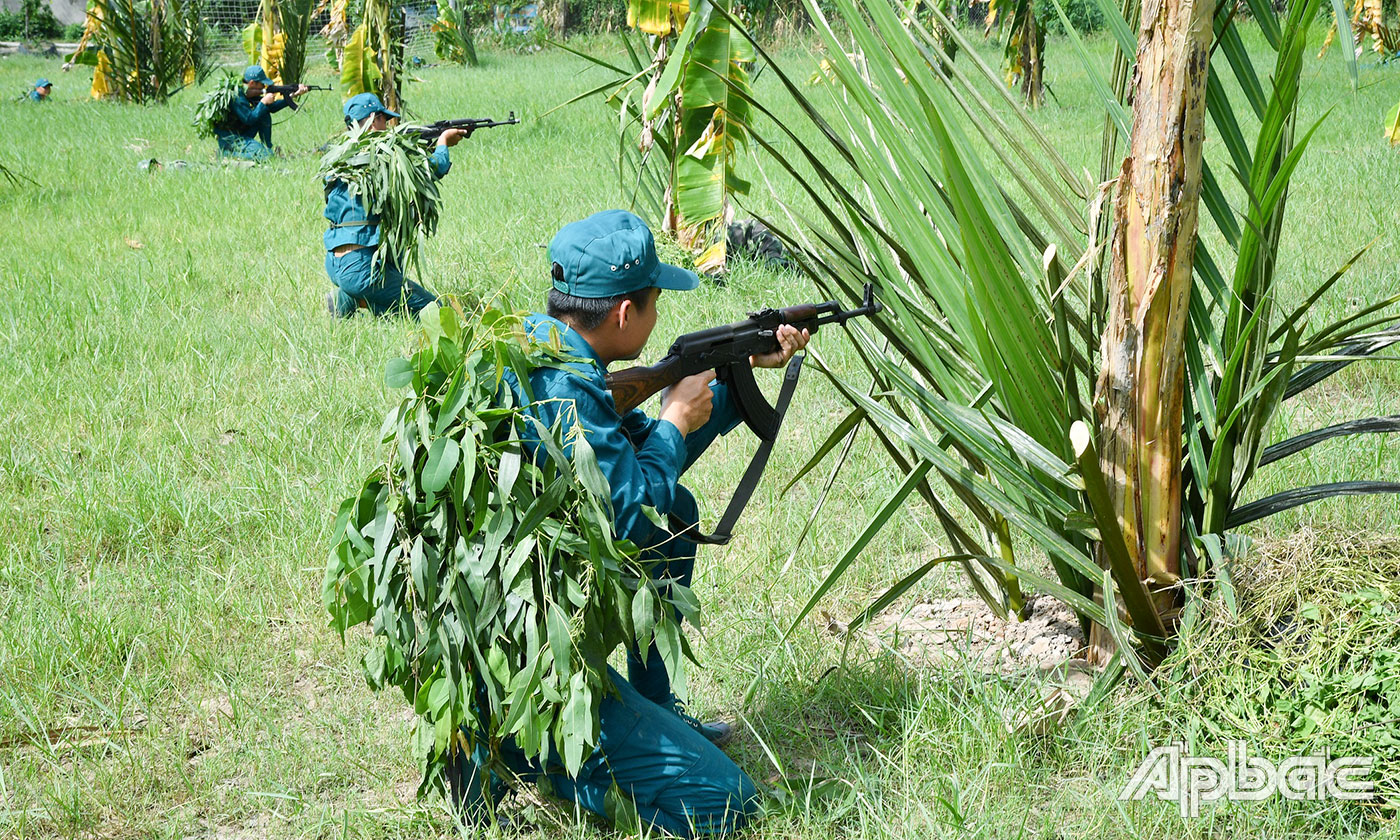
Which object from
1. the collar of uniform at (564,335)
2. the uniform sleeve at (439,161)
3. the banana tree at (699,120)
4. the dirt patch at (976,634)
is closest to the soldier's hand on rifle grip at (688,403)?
the collar of uniform at (564,335)

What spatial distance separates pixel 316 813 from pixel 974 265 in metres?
1.81

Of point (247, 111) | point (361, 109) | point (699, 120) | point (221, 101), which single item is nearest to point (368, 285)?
point (361, 109)

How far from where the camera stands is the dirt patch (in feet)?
8.74

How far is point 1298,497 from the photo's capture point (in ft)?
7.52

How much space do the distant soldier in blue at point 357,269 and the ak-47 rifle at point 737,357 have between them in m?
3.75

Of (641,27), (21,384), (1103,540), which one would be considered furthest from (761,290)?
(1103,540)

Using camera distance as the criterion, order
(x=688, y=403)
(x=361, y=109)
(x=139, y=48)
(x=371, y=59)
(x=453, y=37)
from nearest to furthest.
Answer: (x=688, y=403) < (x=361, y=109) < (x=371, y=59) < (x=139, y=48) < (x=453, y=37)

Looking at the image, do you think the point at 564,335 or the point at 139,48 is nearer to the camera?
Result: the point at 564,335

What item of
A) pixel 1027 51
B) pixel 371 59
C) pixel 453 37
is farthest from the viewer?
pixel 453 37

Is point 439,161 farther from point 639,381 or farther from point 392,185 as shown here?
point 639,381

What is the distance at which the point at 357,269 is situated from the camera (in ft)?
19.0

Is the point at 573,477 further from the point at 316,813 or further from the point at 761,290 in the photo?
the point at 761,290

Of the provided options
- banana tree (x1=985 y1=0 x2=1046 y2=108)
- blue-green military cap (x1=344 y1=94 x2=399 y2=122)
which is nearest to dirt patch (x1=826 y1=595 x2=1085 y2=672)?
blue-green military cap (x1=344 y1=94 x2=399 y2=122)

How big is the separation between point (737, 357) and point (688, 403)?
173mm
